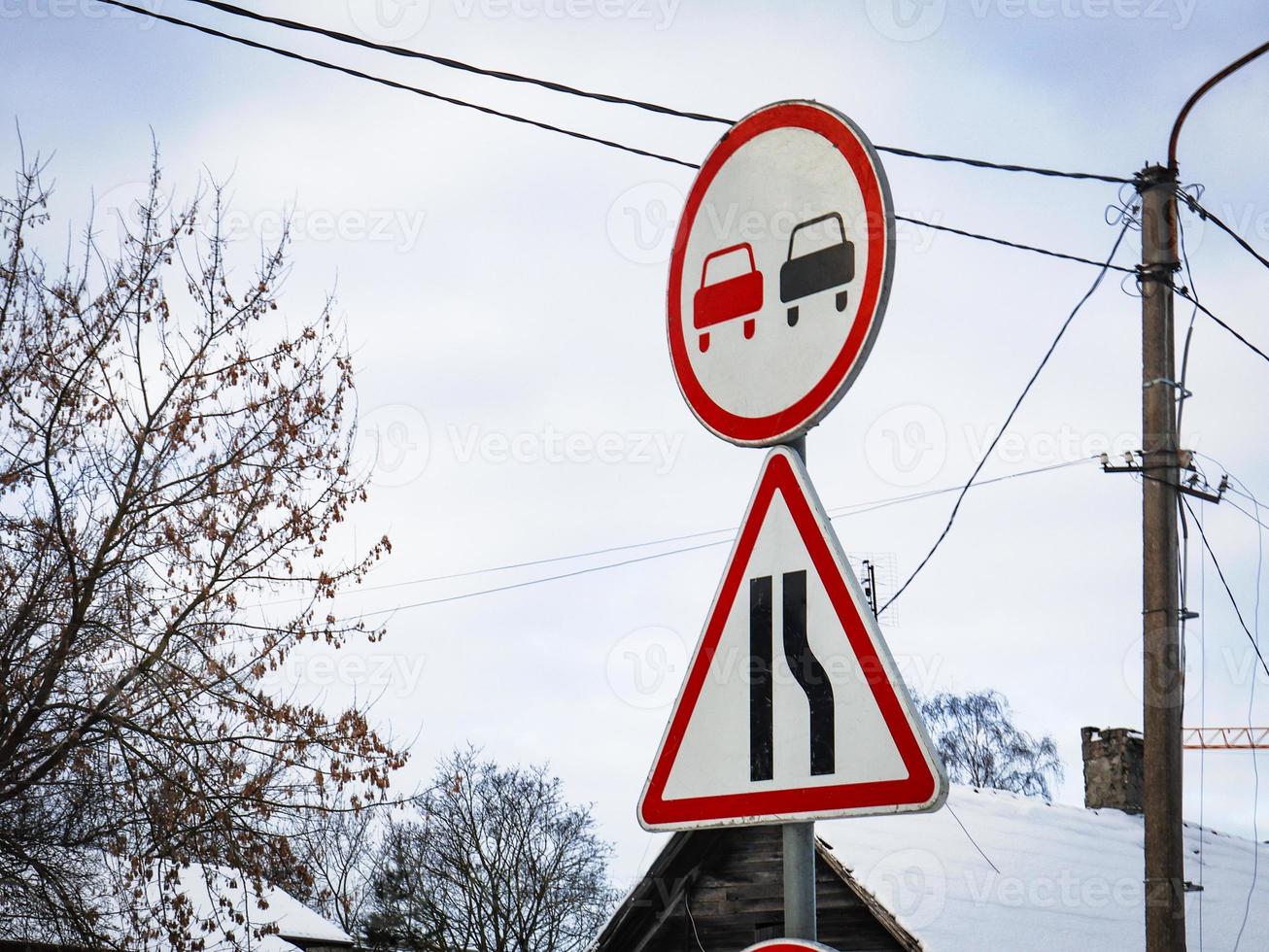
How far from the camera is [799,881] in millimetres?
1994

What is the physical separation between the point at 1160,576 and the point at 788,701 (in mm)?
6945

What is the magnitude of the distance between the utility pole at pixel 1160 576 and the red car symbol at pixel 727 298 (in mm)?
6400

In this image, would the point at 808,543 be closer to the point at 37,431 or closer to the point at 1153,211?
the point at 1153,211

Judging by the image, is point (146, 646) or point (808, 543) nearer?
point (808, 543)

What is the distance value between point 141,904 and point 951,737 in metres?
41.2

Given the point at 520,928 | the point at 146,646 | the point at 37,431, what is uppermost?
the point at 37,431

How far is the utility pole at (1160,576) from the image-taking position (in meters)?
7.80

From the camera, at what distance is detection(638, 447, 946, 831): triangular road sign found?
6.42 feet

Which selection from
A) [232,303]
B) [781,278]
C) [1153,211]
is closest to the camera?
[781,278]

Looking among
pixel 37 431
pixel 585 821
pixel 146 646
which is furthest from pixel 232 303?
pixel 585 821

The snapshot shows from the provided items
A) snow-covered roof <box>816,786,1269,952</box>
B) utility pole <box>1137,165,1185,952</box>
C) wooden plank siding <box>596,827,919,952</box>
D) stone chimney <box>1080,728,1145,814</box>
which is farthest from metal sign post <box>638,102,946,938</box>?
stone chimney <box>1080,728,1145,814</box>

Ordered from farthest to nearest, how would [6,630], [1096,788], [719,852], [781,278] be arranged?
[1096,788]
[719,852]
[6,630]
[781,278]

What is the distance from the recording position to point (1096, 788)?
72.3 ft

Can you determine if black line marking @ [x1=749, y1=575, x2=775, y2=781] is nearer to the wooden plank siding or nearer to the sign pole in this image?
the sign pole
